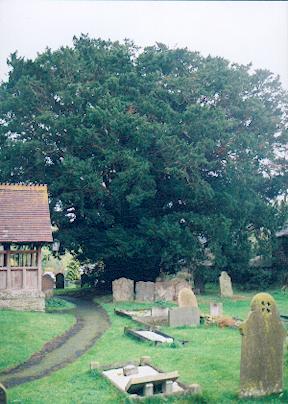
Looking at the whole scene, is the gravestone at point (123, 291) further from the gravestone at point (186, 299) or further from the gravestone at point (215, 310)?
the gravestone at point (186, 299)

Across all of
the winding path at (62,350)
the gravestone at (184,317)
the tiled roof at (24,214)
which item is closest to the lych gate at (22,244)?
the tiled roof at (24,214)

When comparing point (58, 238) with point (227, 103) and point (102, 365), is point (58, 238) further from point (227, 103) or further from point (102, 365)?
point (102, 365)


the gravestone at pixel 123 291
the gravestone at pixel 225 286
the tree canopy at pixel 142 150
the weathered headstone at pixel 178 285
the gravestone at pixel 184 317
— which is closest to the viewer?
the gravestone at pixel 184 317

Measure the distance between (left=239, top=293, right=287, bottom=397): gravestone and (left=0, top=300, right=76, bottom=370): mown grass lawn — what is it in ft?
20.7

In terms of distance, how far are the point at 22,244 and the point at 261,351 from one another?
14248mm

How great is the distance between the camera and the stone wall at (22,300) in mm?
20812

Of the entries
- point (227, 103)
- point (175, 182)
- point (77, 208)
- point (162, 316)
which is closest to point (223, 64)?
point (227, 103)

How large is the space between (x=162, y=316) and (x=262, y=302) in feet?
30.6

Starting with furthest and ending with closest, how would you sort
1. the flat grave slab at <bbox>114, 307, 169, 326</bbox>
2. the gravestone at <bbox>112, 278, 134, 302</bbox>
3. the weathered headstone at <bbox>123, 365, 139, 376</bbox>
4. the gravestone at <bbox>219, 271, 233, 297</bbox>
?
the gravestone at <bbox>219, 271, 233, 297</bbox>
the gravestone at <bbox>112, 278, 134, 302</bbox>
the flat grave slab at <bbox>114, 307, 169, 326</bbox>
the weathered headstone at <bbox>123, 365, 139, 376</bbox>

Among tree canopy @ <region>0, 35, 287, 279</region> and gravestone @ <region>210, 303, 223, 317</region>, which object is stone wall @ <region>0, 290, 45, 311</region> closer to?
tree canopy @ <region>0, 35, 287, 279</region>

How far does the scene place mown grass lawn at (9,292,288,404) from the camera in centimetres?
959

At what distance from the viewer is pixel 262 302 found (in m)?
10.2

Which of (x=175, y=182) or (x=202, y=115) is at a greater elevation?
(x=202, y=115)

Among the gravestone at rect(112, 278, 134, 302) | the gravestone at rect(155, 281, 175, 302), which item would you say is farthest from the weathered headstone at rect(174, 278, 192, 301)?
the gravestone at rect(112, 278, 134, 302)
